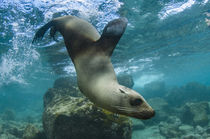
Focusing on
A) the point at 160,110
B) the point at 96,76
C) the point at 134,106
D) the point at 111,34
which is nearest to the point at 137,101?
the point at 134,106

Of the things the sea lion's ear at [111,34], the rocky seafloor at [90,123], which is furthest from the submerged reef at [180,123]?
the sea lion's ear at [111,34]

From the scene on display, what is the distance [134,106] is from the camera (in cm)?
146

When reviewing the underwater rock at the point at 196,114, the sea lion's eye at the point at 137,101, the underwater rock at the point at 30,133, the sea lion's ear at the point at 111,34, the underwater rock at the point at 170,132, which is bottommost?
the underwater rock at the point at 30,133

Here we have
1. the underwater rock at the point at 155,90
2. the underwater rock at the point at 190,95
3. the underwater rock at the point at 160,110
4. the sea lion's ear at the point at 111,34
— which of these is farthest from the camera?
the underwater rock at the point at 155,90

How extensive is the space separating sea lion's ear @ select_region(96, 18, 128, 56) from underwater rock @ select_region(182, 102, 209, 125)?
12.7m

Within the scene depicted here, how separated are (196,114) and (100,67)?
13.4 metres

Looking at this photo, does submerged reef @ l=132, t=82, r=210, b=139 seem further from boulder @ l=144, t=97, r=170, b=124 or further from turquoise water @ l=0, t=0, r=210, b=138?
turquoise water @ l=0, t=0, r=210, b=138

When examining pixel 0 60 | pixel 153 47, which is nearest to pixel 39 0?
pixel 0 60

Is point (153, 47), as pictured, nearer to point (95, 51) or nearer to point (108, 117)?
point (108, 117)

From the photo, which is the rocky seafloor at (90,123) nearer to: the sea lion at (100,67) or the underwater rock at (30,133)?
the underwater rock at (30,133)

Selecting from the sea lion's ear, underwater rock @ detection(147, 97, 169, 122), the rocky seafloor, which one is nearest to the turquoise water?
the rocky seafloor

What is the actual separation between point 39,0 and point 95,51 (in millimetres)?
7765

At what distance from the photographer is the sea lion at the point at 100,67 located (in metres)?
1.47

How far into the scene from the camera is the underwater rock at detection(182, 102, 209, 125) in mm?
11910
